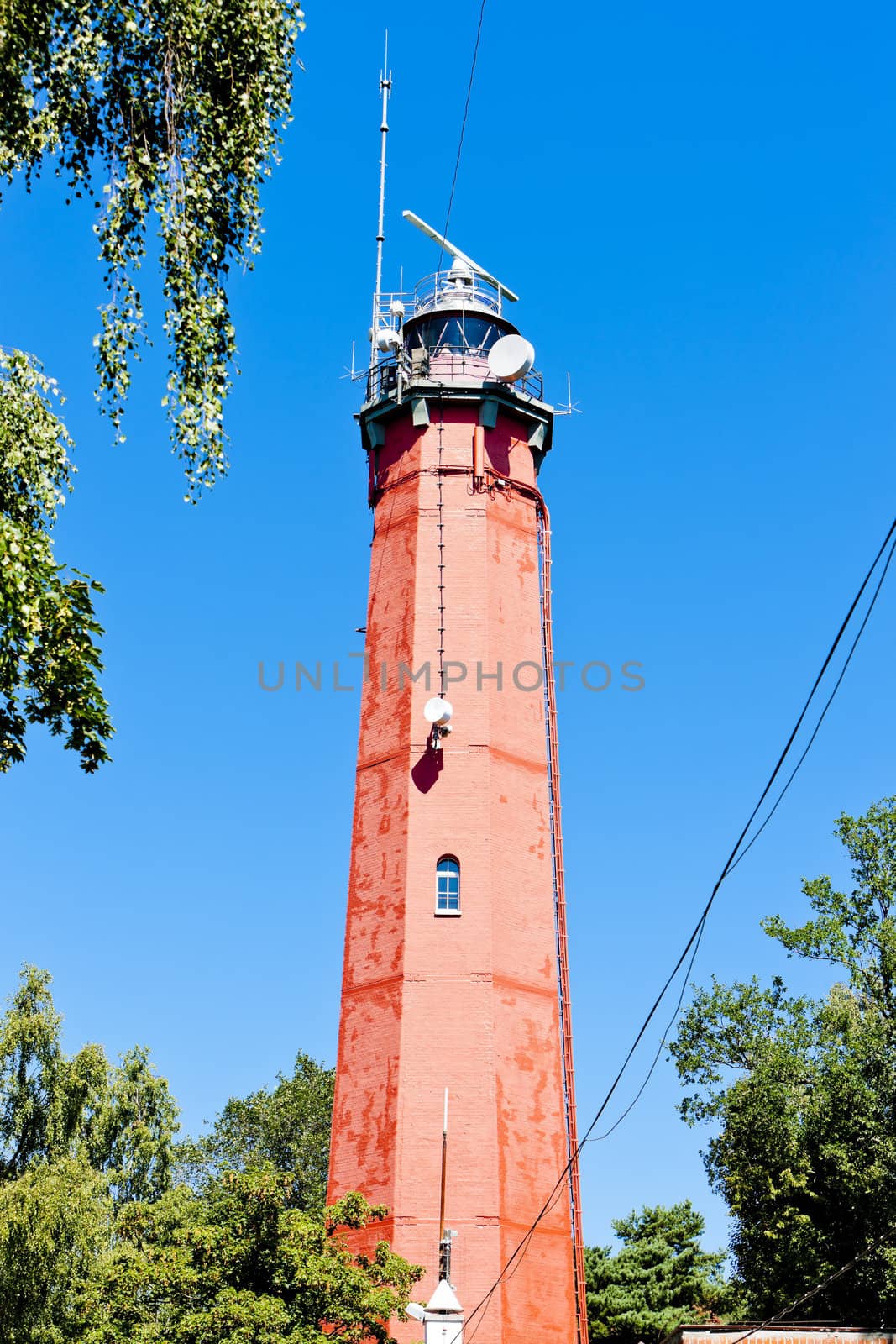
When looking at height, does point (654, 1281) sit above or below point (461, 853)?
below

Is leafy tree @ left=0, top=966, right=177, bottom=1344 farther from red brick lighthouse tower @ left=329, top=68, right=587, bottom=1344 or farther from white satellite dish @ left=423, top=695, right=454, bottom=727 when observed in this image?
white satellite dish @ left=423, top=695, right=454, bottom=727

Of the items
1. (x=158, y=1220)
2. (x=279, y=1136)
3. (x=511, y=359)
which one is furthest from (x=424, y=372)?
(x=279, y=1136)

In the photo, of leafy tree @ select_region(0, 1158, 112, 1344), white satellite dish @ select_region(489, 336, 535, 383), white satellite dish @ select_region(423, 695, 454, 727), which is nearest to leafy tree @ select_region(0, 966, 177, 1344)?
leafy tree @ select_region(0, 1158, 112, 1344)

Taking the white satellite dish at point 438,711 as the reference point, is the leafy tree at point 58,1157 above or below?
below

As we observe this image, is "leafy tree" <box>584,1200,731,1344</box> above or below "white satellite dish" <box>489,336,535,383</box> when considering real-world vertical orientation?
below

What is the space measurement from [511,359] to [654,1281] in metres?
26.4

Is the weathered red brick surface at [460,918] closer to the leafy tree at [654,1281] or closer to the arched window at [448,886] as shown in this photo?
the arched window at [448,886]

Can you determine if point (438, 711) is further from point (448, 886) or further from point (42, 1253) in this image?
point (42, 1253)

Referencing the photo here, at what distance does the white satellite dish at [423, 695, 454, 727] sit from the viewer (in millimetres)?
27859

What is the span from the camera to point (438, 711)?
2789cm

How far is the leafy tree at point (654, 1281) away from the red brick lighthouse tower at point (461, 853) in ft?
51.9

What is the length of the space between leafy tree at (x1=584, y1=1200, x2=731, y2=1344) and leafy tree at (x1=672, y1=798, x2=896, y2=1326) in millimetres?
4086

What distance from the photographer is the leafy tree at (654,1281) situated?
40.0 m

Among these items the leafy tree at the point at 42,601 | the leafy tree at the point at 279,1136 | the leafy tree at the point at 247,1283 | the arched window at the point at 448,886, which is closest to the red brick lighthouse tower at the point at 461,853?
the arched window at the point at 448,886
